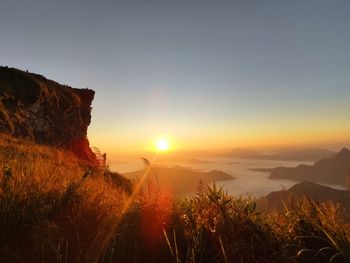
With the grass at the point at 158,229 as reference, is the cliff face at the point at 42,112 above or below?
above

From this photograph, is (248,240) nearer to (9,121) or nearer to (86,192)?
(86,192)

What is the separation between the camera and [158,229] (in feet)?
16.0

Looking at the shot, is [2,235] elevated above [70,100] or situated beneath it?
situated beneath

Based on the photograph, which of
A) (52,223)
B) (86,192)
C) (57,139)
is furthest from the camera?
(57,139)

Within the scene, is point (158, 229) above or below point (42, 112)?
below

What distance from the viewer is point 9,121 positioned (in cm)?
2770

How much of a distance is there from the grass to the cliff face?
23.2m

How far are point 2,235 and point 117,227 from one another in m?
1.33

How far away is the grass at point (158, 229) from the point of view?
12.8ft

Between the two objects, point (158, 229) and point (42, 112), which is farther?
point (42, 112)

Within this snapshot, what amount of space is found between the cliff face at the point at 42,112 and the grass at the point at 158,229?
915 inches

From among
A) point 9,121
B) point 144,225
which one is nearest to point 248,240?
point 144,225

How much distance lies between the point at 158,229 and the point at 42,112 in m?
37.2

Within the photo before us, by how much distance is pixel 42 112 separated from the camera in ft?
129
